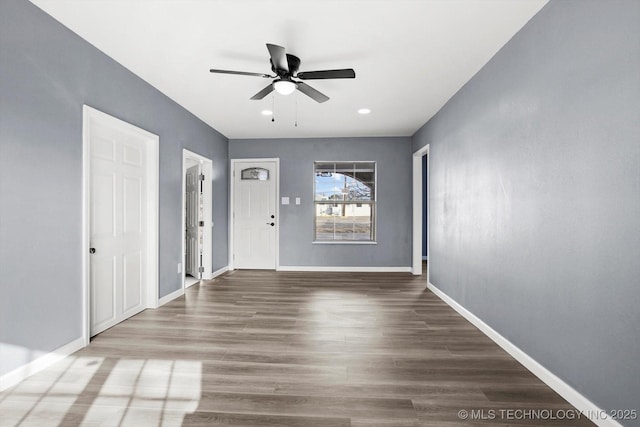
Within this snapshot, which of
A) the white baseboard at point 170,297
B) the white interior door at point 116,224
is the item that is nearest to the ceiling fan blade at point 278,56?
the white interior door at point 116,224

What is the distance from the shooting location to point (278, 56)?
265cm

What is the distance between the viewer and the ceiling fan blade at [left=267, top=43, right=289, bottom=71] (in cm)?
252

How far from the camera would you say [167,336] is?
3150 millimetres

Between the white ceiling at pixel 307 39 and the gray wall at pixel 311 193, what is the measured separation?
2.17 meters

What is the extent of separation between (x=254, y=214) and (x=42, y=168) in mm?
4325

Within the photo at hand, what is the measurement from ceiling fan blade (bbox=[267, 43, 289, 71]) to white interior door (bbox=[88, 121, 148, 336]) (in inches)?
70.1

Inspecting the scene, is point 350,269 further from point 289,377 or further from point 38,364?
point 38,364

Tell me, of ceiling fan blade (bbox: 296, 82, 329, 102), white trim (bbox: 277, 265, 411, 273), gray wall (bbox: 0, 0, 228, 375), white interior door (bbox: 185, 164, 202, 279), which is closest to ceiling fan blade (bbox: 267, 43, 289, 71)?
ceiling fan blade (bbox: 296, 82, 329, 102)

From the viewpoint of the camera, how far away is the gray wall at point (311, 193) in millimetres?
6547

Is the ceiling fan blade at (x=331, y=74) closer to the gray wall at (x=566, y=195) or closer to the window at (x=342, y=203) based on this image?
the gray wall at (x=566, y=195)

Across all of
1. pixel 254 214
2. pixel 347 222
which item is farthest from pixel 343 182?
pixel 254 214

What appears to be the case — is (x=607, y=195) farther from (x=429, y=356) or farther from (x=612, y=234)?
(x=429, y=356)

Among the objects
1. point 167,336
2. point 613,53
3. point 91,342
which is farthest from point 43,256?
point 613,53

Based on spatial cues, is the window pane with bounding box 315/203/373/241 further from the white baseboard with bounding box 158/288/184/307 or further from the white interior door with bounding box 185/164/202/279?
the white baseboard with bounding box 158/288/184/307
